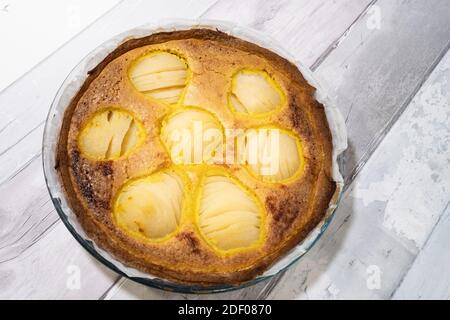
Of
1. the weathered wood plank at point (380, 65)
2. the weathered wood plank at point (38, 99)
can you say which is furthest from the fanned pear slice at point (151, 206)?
the weathered wood plank at point (380, 65)

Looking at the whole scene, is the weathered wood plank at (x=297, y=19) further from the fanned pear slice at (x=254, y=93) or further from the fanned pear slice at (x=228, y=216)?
the fanned pear slice at (x=228, y=216)

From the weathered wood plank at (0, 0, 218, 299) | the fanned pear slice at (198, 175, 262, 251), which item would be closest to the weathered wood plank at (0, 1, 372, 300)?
the weathered wood plank at (0, 0, 218, 299)

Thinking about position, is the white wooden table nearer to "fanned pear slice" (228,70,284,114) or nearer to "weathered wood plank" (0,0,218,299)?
"weathered wood plank" (0,0,218,299)

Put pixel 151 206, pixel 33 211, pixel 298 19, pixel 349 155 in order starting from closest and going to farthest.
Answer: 1. pixel 151 206
2. pixel 33 211
3. pixel 349 155
4. pixel 298 19

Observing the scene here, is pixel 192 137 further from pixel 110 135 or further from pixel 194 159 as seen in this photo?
pixel 110 135

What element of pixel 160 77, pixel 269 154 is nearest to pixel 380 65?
pixel 269 154
